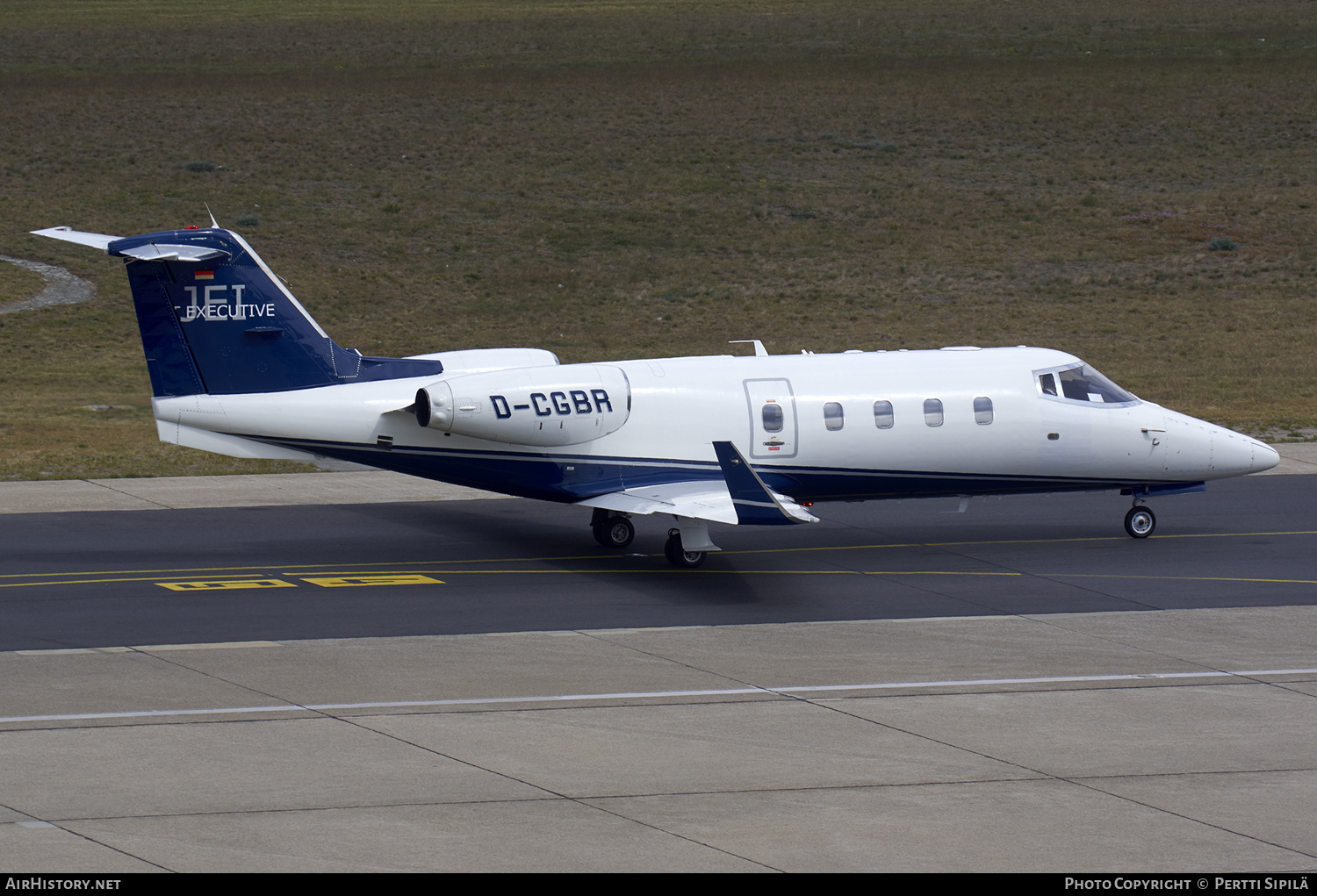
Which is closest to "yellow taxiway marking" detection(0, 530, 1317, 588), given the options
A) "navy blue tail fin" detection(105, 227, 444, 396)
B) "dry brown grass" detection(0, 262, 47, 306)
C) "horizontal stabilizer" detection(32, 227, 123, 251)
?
"navy blue tail fin" detection(105, 227, 444, 396)

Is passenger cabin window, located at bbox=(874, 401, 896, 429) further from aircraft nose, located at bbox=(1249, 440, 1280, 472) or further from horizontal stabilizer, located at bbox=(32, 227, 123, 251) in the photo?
horizontal stabilizer, located at bbox=(32, 227, 123, 251)

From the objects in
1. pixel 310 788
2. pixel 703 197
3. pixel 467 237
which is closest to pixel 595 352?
pixel 467 237

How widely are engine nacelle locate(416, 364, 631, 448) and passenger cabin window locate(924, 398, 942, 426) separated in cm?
435

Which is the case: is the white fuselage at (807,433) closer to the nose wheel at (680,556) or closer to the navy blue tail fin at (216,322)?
the navy blue tail fin at (216,322)

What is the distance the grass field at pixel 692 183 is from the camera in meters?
51.2

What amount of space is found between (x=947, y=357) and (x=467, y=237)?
44.0 meters

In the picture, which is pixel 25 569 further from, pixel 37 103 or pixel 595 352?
pixel 37 103

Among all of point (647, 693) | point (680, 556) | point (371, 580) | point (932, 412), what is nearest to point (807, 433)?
point (932, 412)

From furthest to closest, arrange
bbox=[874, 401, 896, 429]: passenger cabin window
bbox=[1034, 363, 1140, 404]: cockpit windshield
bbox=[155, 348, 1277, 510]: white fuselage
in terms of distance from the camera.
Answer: bbox=[1034, 363, 1140, 404]: cockpit windshield < bbox=[874, 401, 896, 429]: passenger cabin window < bbox=[155, 348, 1277, 510]: white fuselage

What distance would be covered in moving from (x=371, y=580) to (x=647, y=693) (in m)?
6.48

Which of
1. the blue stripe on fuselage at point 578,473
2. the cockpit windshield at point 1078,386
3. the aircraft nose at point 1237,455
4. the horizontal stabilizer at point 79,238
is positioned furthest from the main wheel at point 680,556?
the horizontal stabilizer at point 79,238

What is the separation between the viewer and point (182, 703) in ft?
49.9

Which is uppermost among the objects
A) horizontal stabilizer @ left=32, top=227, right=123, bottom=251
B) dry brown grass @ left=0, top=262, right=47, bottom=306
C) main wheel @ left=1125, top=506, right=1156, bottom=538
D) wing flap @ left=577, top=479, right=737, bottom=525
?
dry brown grass @ left=0, top=262, right=47, bottom=306

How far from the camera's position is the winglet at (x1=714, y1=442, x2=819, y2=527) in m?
19.4
